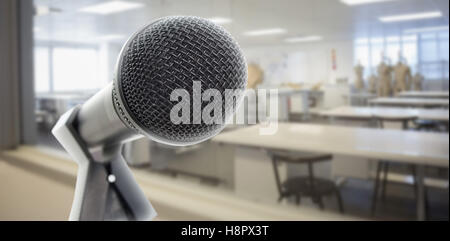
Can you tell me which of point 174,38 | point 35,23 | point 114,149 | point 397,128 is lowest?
point 397,128

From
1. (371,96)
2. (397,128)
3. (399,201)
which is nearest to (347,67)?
(371,96)

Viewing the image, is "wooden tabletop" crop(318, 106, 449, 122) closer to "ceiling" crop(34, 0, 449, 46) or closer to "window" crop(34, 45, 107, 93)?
"ceiling" crop(34, 0, 449, 46)

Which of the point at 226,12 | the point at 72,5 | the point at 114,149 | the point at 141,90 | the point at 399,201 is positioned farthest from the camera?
the point at 399,201

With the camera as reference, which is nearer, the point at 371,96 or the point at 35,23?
the point at 35,23

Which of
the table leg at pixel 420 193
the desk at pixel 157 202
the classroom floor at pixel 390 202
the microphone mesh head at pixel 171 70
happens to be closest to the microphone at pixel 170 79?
the microphone mesh head at pixel 171 70

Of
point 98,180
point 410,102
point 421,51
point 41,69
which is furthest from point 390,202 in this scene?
point 98,180

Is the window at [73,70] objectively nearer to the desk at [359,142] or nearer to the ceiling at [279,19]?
the ceiling at [279,19]

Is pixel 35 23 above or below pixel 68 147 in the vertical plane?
above

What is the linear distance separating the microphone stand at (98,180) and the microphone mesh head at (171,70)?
0.11 m

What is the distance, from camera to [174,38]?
29cm

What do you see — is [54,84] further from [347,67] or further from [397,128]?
[397,128]

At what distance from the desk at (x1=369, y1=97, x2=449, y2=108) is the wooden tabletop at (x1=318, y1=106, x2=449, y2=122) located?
37mm
